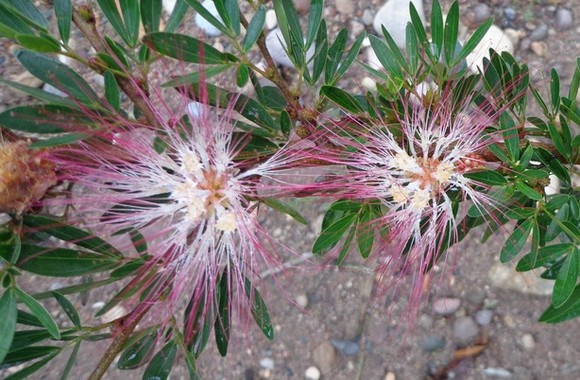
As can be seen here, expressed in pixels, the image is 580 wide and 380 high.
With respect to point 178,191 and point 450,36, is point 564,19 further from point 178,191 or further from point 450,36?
point 178,191

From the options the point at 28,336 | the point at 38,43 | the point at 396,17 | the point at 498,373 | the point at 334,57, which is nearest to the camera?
the point at 38,43

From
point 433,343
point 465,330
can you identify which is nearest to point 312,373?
point 433,343

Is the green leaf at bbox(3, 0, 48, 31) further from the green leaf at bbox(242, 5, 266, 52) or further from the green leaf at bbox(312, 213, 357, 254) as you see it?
the green leaf at bbox(312, 213, 357, 254)

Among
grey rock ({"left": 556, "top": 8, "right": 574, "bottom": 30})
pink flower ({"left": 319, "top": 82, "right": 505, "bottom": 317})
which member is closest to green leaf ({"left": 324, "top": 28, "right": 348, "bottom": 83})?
pink flower ({"left": 319, "top": 82, "right": 505, "bottom": 317})

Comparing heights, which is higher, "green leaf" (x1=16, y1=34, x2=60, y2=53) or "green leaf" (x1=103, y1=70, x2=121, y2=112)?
"green leaf" (x1=16, y1=34, x2=60, y2=53)

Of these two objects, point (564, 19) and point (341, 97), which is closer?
point (341, 97)

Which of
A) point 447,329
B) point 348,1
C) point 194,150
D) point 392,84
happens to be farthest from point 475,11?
point 194,150

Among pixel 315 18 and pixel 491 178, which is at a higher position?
pixel 315 18
